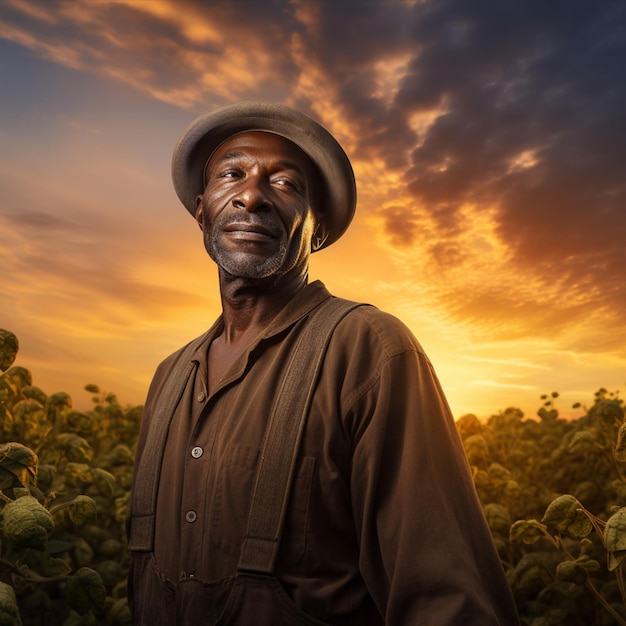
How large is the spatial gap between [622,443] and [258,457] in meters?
1.06

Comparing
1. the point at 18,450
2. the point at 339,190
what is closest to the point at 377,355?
the point at 339,190

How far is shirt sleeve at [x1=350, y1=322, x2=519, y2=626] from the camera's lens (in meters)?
1.89

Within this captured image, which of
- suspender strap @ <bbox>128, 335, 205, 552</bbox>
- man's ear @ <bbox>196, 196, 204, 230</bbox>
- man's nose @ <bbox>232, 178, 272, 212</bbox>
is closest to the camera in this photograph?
suspender strap @ <bbox>128, 335, 205, 552</bbox>

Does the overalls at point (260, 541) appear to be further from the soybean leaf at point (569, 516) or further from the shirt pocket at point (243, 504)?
the soybean leaf at point (569, 516)

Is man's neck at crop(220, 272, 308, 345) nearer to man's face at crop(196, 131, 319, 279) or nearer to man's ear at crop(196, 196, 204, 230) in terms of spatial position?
man's face at crop(196, 131, 319, 279)

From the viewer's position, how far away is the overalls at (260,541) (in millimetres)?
1968

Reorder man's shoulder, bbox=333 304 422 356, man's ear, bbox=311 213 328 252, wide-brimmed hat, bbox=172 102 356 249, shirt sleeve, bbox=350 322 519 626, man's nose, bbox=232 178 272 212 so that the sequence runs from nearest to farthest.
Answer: shirt sleeve, bbox=350 322 519 626, man's shoulder, bbox=333 304 422 356, man's nose, bbox=232 178 272 212, wide-brimmed hat, bbox=172 102 356 249, man's ear, bbox=311 213 328 252

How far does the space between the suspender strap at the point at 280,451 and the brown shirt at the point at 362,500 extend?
0.11 feet

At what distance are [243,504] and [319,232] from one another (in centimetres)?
128

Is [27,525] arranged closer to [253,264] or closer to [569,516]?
[253,264]

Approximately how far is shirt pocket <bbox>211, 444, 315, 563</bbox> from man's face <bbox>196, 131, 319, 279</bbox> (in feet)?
2.38

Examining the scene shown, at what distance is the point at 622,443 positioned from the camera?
212 centimetres

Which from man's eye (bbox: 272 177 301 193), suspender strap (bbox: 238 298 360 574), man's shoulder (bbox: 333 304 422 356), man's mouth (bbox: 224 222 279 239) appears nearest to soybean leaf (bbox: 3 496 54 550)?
suspender strap (bbox: 238 298 360 574)

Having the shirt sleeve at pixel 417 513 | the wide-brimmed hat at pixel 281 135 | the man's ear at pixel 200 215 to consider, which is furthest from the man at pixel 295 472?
the man's ear at pixel 200 215
